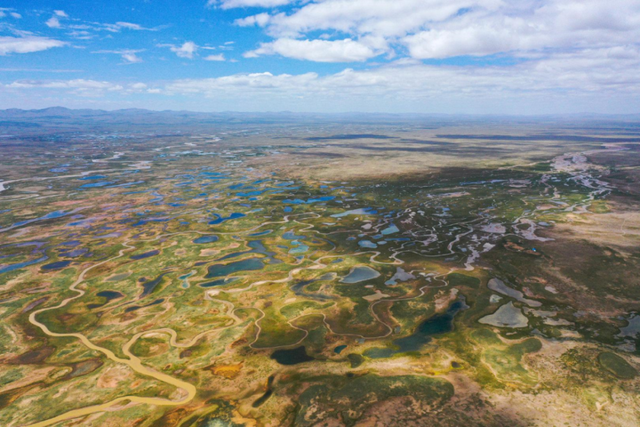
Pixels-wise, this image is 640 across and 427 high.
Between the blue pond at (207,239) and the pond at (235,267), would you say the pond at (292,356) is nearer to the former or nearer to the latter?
the pond at (235,267)

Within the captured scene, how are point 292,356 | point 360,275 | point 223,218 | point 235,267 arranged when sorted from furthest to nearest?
1. point 223,218
2. point 235,267
3. point 360,275
4. point 292,356

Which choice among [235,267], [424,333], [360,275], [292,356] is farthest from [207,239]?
[424,333]

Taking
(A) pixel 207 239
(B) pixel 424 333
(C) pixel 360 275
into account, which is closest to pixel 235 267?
(A) pixel 207 239

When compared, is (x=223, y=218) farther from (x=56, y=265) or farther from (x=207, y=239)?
(x=56, y=265)

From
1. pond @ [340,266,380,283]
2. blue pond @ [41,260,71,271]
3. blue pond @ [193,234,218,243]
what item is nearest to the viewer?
pond @ [340,266,380,283]

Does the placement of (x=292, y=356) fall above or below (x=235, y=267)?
below

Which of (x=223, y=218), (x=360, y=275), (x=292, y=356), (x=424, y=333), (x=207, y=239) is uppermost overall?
(x=223, y=218)

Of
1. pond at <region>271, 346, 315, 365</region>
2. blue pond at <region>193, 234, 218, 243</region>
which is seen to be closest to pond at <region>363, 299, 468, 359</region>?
pond at <region>271, 346, 315, 365</region>

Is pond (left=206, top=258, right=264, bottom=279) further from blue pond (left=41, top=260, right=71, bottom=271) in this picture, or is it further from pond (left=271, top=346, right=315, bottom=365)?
blue pond (left=41, top=260, right=71, bottom=271)

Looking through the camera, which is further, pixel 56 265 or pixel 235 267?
pixel 56 265

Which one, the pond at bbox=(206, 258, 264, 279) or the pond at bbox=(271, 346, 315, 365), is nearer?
the pond at bbox=(271, 346, 315, 365)

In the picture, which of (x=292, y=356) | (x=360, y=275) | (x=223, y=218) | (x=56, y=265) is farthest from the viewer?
(x=223, y=218)

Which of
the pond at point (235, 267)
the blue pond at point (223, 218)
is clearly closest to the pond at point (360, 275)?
the pond at point (235, 267)
